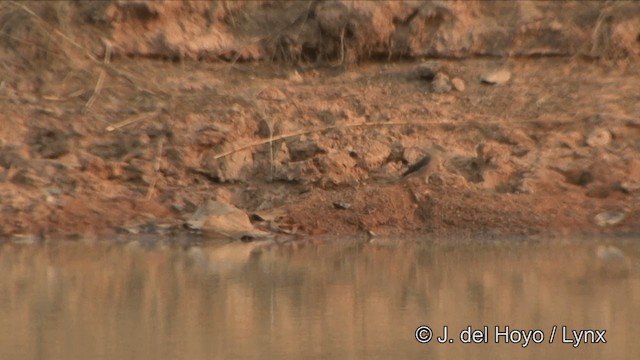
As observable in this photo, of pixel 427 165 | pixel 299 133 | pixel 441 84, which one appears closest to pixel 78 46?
pixel 299 133

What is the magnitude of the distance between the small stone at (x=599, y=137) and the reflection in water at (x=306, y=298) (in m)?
1.12

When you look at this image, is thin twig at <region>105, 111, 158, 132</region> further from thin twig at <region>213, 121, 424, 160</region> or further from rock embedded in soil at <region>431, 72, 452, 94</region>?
rock embedded in soil at <region>431, 72, 452, 94</region>

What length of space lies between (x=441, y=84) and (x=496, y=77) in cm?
38

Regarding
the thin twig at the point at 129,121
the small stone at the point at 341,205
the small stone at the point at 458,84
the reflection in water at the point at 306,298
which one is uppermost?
the small stone at the point at 458,84

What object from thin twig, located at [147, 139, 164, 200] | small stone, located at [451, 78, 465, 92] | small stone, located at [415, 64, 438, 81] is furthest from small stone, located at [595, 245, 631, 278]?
thin twig, located at [147, 139, 164, 200]

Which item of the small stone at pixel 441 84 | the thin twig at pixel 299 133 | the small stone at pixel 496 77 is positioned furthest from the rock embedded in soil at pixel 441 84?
the thin twig at pixel 299 133

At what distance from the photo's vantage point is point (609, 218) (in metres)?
8.11

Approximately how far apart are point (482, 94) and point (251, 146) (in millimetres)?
1592

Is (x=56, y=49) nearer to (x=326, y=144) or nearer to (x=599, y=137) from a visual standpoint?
(x=326, y=144)

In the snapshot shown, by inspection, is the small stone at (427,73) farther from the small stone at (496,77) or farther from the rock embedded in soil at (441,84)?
the small stone at (496,77)

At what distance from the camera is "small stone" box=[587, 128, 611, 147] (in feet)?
28.6

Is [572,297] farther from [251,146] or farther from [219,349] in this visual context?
[251,146]

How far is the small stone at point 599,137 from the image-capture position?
8.73m

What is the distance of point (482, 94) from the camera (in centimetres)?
943
